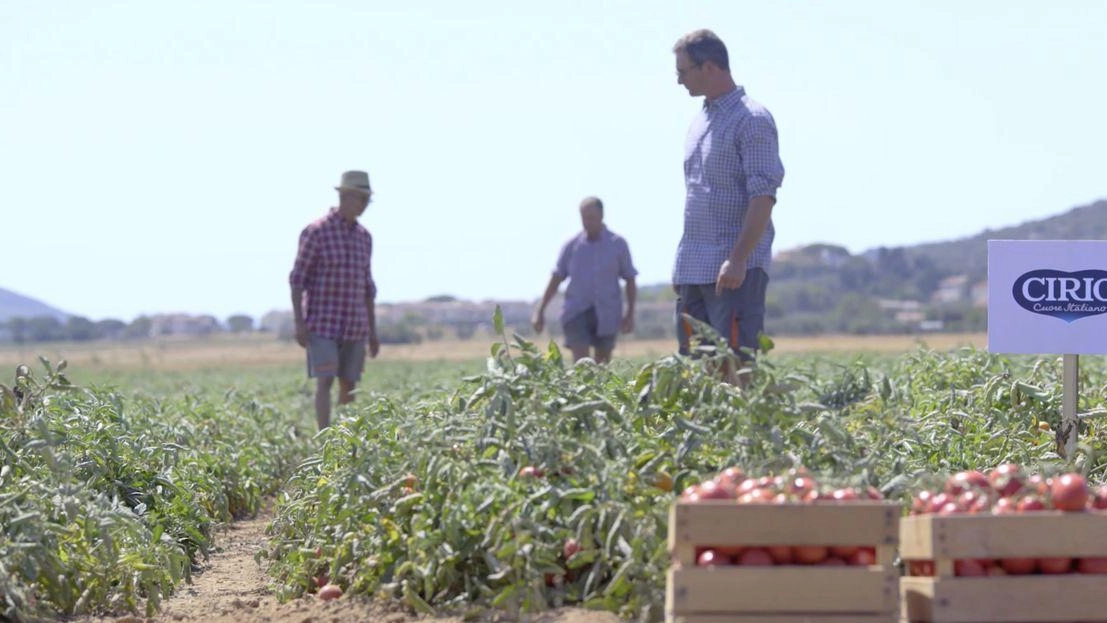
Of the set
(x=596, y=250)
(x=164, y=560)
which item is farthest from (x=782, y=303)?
(x=164, y=560)

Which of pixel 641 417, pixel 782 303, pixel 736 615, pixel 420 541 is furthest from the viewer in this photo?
pixel 782 303

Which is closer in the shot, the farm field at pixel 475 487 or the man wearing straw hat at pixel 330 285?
the farm field at pixel 475 487

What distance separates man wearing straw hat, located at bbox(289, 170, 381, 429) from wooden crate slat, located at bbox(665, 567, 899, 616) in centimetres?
603

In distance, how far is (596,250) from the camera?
1173cm

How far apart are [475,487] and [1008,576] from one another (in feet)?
5.40

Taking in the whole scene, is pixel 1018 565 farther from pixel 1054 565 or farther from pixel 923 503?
pixel 923 503

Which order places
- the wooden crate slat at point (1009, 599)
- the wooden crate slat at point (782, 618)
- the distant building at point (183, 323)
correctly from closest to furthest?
the wooden crate slat at point (782, 618)
the wooden crate slat at point (1009, 599)
the distant building at point (183, 323)

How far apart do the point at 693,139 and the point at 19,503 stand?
3412 millimetres

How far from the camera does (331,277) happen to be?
975 centimetres

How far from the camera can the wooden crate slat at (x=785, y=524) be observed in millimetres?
3971

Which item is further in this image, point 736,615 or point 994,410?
point 994,410

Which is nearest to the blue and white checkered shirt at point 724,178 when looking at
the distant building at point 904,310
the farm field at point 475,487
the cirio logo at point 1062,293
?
the farm field at point 475,487

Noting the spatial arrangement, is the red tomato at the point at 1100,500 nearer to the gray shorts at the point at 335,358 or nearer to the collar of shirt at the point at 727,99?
the collar of shirt at the point at 727,99

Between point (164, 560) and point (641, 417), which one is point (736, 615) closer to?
point (641, 417)
